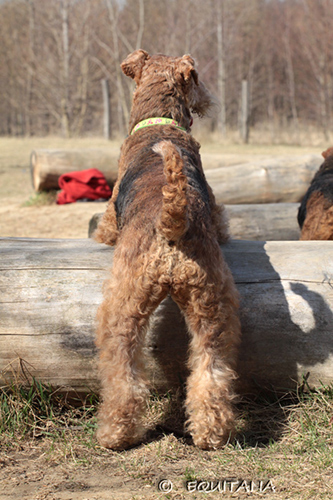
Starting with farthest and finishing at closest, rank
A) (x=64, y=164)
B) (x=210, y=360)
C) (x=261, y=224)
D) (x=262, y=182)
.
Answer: (x=64, y=164), (x=262, y=182), (x=261, y=224), (x=210, y=360)

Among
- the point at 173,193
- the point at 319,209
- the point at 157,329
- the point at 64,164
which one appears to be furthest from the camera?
the point at 64,164

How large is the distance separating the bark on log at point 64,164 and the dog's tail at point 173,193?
7505 mm

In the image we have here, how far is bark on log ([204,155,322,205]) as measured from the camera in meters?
7.46

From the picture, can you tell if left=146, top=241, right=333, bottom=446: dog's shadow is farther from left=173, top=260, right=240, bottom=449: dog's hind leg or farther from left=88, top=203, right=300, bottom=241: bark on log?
left=88, top=203, right=300, bottom=241: bark on log

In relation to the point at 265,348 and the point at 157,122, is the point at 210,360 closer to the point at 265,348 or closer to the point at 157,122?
Result: the point at 265,348

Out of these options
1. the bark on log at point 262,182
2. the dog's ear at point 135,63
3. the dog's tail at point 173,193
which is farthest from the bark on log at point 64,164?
the dog's tail at point 173,193

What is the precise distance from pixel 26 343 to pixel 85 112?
28417mm

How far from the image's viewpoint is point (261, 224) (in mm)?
5730

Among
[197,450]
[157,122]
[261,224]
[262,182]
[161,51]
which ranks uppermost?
[161,51]

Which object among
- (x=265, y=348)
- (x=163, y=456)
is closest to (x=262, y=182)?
(x=265, y=348)

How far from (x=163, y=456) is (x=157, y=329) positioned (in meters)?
0.73

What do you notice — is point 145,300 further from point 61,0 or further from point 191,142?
point 61,0

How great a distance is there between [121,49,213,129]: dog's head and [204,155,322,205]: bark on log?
3.71 meters

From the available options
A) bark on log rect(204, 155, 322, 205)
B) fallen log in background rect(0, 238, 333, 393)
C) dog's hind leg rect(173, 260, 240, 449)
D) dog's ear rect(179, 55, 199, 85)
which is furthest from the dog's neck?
bark on log rect(204, 155, 322, 205)
